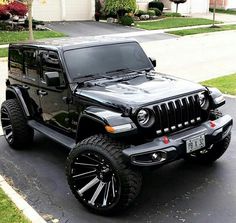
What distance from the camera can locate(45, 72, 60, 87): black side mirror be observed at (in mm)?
5188

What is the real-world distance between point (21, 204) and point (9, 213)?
22cm

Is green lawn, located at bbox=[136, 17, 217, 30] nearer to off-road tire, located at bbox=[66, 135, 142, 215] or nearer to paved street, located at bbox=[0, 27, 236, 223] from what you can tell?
paved street, located at bbox=[0, 27, 236, 223]

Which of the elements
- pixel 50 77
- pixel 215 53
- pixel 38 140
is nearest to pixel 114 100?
pixel 50 77

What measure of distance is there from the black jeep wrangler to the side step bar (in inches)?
0.6

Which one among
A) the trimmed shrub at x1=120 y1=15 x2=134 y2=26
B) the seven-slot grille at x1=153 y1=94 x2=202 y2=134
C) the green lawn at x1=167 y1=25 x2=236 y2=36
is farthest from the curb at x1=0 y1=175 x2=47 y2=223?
the trimmed shrub at x1=120 y1=15 x2=134 y2=26

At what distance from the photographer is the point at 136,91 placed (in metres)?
4.89

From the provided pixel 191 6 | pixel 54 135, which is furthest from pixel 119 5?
pixel 54 135

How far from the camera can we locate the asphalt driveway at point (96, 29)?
73.2 ft

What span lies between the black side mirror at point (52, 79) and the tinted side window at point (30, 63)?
83cm

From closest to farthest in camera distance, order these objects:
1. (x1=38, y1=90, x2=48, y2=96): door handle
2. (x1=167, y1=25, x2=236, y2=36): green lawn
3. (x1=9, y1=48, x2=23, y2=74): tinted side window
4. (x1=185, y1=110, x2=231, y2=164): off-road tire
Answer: (x1=185, y1=110, x2=231, y2=164): off-road tire, (x1=38, y1=90, x2=48, y2=96): door handle, (x1=9, y1=48, x2=23, y2=74): tinted side window, (x1=167, y1=25, x2=236, y2=36): green lawn

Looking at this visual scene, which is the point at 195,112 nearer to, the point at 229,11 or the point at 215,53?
the point at 215,53

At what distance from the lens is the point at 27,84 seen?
630 cm

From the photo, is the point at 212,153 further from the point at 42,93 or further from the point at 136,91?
the point at 42,93

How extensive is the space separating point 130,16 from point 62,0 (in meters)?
4.88
